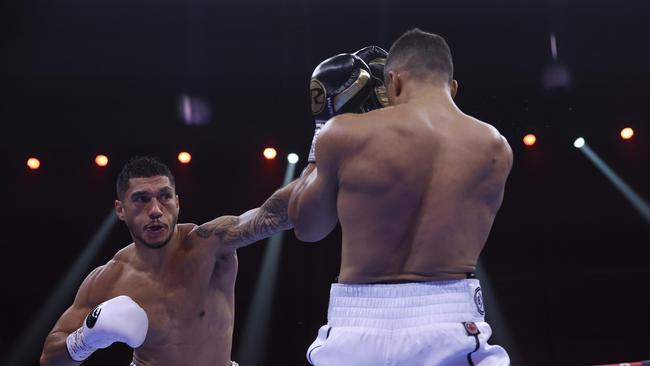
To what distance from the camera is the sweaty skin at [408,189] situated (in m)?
1.74

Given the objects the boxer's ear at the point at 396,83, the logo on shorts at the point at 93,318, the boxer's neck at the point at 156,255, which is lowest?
the logo on shorts at the point at 93,318

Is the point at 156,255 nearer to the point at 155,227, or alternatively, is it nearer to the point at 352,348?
the point at 155,227

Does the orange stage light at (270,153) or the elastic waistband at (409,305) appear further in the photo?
the orange stage light at (270,153)

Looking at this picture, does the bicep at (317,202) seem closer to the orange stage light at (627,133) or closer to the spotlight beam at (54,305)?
the spotlight beam at (54,305)

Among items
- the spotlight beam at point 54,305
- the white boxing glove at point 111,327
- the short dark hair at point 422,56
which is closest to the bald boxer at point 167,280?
the white boxing glove at point 111,327

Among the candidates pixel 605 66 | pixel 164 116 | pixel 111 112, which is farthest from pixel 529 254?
pixel 111 112

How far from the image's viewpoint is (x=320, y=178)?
1835 millimetres

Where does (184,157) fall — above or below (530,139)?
below

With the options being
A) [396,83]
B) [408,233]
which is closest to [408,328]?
[408,233]

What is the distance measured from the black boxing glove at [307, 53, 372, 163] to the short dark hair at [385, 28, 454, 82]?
258 mm

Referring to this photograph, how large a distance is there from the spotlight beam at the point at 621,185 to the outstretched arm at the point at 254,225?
5.10 meters

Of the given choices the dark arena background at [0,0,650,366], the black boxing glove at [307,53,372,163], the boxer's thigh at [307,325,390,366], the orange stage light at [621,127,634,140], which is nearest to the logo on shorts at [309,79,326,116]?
the black boxing glove at [307,53,372,163]

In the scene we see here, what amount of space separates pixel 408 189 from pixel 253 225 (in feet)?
4.57

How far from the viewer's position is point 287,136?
7.08m
